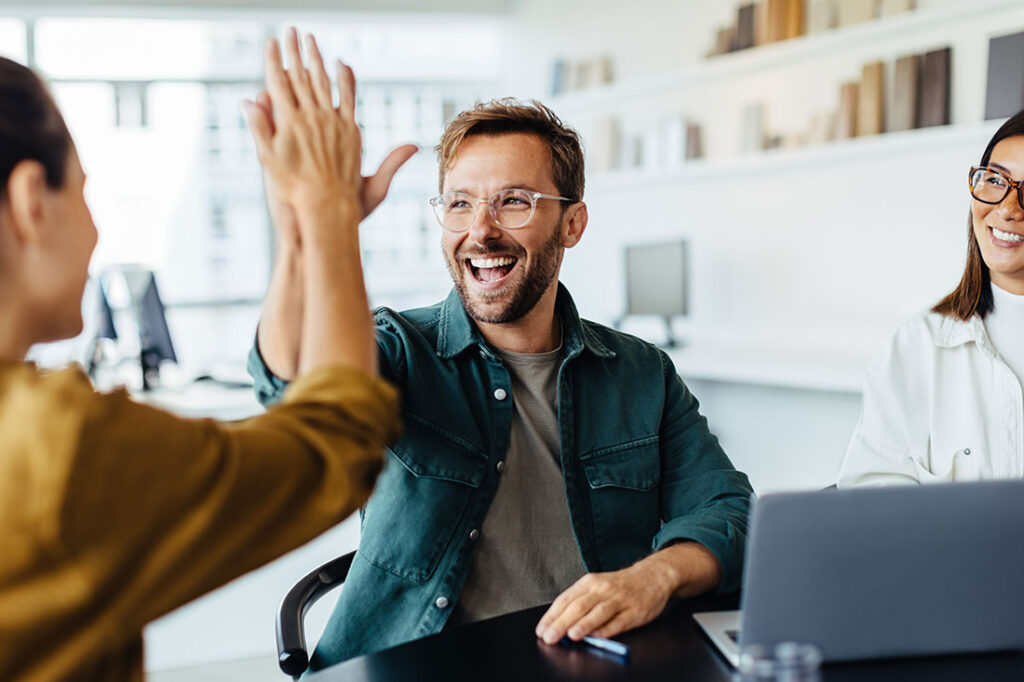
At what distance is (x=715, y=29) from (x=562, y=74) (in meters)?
A: 1.08

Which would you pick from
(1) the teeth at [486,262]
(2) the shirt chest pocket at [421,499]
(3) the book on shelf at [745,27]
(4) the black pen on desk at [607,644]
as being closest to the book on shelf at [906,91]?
(3) the book on shelf at [745,27]

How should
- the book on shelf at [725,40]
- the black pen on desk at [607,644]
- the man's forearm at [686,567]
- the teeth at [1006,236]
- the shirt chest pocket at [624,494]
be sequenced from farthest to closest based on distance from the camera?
the book on shelf at [725,40] → the teeth at [1006,236] → the shirt chest pocket at [624,494] → the man's forearm at [686,567] → the black pen on desk at [607,644]

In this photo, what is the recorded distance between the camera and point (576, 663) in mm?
1114

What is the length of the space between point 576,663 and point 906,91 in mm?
3406

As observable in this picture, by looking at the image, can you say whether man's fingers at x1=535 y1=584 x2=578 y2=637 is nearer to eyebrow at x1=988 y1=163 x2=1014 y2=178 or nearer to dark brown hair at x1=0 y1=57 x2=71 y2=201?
dark brown hair at x1=0 y1=57 x2=71 y2=201

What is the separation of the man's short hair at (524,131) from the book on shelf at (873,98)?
2.51 meters

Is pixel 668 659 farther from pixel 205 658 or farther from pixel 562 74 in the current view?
pixel 562 74

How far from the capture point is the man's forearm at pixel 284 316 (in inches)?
40.1

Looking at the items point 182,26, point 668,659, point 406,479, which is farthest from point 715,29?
point 668,659

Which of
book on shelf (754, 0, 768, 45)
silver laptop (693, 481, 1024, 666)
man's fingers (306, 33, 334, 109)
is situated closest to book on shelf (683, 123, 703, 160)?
book on shelf (754, 0, 768, 45)

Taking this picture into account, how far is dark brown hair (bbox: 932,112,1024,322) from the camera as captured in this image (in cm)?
191

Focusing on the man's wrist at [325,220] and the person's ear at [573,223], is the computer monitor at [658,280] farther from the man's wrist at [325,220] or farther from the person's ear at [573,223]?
the man's wrist at [325,220]

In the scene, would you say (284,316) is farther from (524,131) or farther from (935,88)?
(935,88)

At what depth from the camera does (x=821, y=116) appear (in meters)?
4.29
